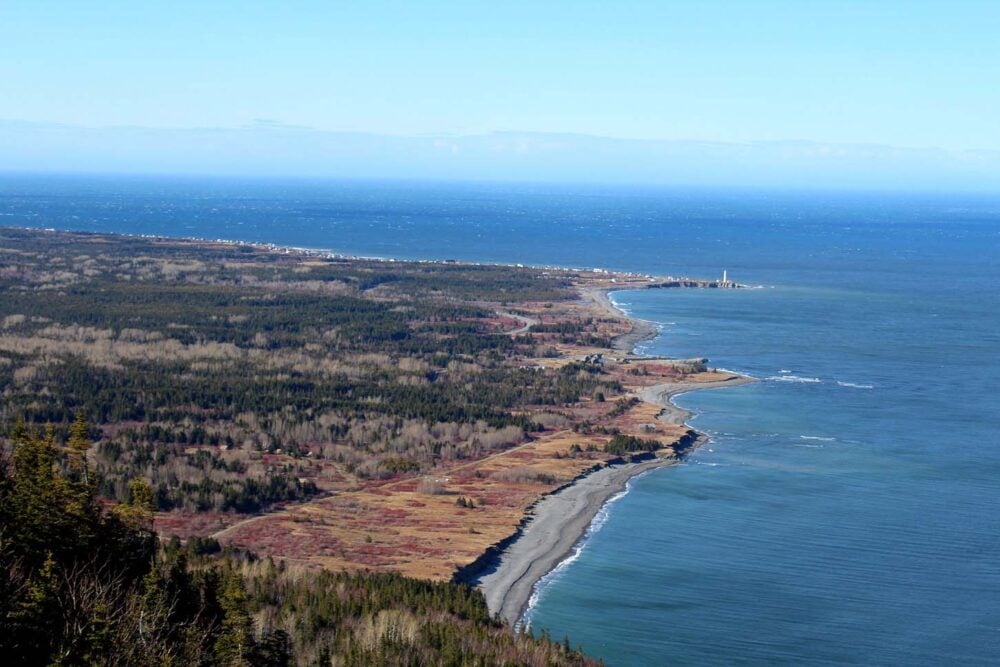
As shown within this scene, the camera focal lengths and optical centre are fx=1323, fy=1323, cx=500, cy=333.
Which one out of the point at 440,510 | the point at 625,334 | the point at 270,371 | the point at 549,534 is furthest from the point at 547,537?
the point at 625,334

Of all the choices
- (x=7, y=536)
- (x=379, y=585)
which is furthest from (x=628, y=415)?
(x=7, y=536)

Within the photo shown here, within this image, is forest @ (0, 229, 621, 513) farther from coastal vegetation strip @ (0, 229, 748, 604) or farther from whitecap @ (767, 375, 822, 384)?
whitecap @ (767, 375, 822, 384)

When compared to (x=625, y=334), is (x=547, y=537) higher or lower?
lower

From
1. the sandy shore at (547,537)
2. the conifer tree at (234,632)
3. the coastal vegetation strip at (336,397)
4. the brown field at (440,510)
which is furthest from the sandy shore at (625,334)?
the conifer tree at (234,632)

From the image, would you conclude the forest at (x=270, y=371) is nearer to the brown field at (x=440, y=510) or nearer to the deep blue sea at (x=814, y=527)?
the brown field at (x=440, y=510)

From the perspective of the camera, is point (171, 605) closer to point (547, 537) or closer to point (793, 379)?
point (547, 537)

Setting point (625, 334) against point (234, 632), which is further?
point (625, 334)

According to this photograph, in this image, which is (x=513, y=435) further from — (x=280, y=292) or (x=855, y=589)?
(x=280, y=292)

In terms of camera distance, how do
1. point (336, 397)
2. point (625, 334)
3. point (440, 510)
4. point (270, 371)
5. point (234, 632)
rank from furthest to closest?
point (625, 334) < point (270, 371) < point (336, 397) < point (440, 510) < point (234, 632)
